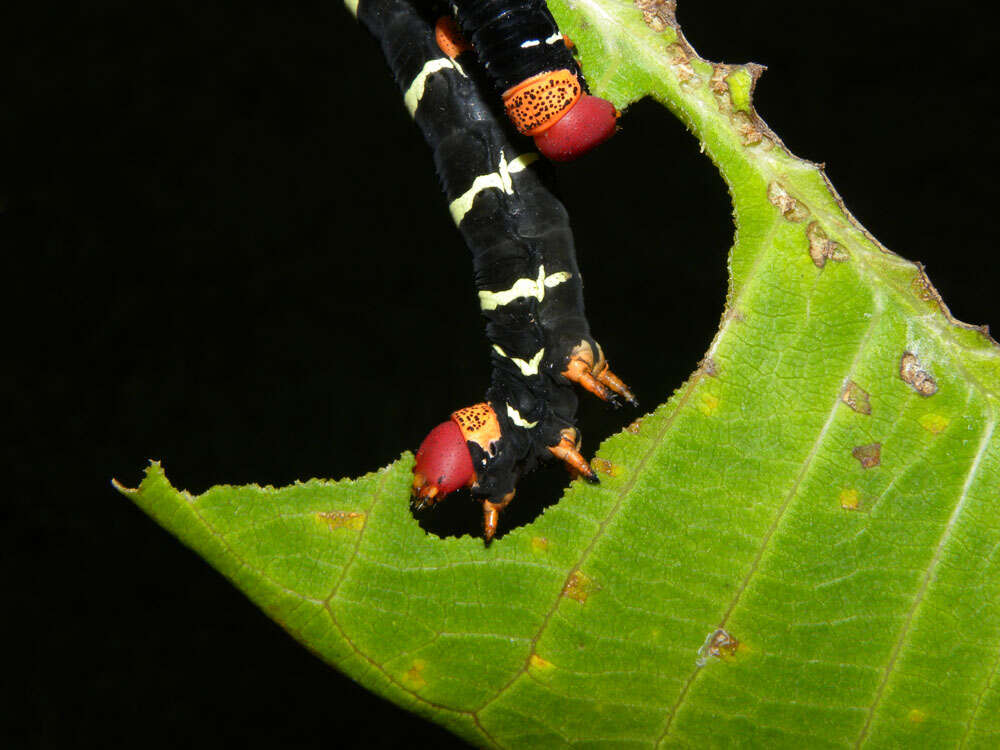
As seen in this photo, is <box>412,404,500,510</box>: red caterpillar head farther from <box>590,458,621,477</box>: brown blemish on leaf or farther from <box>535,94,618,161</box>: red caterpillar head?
<box>535,94,618,161</box>: red caterpillar head

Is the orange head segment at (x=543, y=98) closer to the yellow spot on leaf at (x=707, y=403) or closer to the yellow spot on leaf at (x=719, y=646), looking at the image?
the yellow spot on leaf at (x=707, y=403)

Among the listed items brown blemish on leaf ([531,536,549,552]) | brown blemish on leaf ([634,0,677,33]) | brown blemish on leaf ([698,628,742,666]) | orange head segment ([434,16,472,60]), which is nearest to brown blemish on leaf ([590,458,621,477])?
brown blemish on leaf ([531,536,549,552])

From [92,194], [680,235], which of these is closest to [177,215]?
[92,194]

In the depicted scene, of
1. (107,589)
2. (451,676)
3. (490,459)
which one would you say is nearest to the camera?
(451,676)

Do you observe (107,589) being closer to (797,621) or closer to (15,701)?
(15,701)

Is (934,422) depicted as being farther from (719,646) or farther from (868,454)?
(719,646)

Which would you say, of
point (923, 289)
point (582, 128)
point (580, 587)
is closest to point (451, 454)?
point (580, 587)

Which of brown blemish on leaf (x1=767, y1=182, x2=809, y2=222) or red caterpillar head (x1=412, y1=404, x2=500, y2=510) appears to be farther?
red caterpillar head (x1=412, y1=404, x2=500, y2=510)
